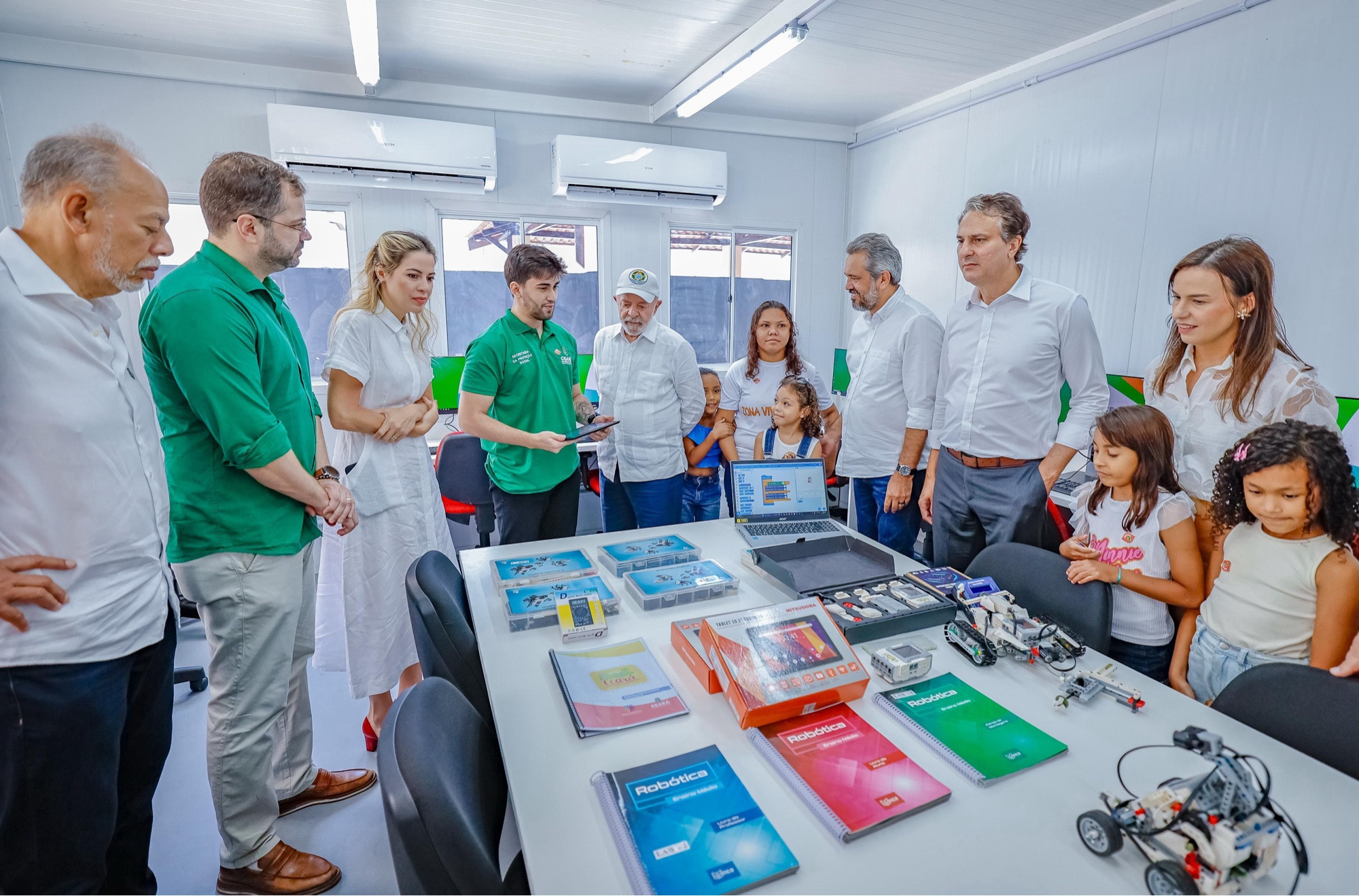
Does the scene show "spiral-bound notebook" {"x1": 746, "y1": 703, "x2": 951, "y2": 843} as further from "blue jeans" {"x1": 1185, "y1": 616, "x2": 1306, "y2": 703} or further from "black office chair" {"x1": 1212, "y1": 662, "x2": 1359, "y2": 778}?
"blue jeans" {"x1": 1185, "y1": 616, "x2": 1306, "y2": 703}

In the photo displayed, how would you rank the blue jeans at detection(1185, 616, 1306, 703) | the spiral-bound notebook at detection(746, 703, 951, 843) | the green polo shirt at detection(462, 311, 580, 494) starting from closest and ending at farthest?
the spiral-bound notebook at detection(746, 703, 951, 843)
the blue jeans at detection(1185, 616, 1306, 703)
the green polo shirt at detection(462, 311, 580, 494)

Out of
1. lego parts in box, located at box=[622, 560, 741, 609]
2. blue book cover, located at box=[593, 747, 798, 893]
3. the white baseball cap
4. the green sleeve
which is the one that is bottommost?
blue book cover, located at box=[593, 747, 798, 893]

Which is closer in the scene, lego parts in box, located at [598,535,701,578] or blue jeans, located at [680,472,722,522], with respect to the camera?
lego parts in box, located at [598,535,701,578]

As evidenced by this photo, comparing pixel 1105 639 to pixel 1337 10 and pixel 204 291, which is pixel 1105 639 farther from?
pixel 1337 10

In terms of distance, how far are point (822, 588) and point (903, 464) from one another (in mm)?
1064

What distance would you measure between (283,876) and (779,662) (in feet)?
4.64

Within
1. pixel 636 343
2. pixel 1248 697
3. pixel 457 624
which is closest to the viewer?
pixel 1248 697

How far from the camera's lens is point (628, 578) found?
1769mm

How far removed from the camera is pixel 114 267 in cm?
122

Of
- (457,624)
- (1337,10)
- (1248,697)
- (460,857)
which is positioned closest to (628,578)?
(457,624)

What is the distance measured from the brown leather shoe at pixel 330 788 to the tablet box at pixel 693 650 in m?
1.16

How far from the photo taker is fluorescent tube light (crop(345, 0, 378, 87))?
2.80m

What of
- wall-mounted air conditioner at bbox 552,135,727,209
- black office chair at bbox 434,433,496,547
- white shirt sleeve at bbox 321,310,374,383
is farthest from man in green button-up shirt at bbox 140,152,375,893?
wall-mounted air conditioner at bbox 552,135,727,209

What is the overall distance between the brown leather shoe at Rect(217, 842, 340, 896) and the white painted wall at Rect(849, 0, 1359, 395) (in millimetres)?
3888
